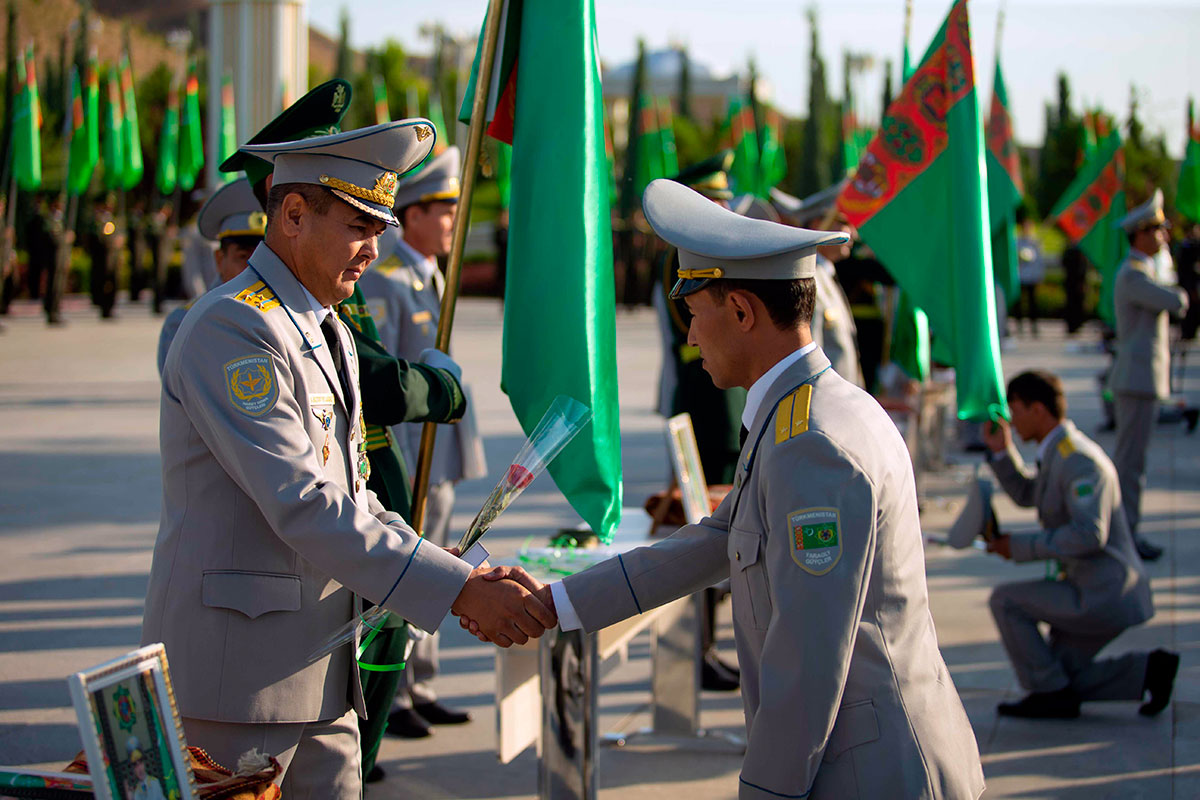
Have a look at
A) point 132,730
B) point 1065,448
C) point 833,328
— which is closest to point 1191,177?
point 833,328

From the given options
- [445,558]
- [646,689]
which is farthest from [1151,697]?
[445,558]

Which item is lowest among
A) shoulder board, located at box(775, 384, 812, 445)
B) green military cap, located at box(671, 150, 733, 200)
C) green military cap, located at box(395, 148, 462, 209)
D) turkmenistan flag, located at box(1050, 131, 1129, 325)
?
shoulder board, located at box(775, 384, 812, 445)

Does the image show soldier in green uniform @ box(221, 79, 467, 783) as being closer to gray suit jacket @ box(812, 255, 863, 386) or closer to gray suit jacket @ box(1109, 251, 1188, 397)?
gray suit jacket @ box(812, 255, 863, 386)

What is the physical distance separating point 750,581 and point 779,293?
0.53m

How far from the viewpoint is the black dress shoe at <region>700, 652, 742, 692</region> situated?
18.4 feet

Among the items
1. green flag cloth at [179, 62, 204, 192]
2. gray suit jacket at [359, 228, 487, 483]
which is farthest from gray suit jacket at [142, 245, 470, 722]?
green flag cloth at [179, 62, 204, 192]

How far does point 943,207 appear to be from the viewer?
18.3 ft

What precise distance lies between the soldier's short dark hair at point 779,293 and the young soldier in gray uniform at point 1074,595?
3.16 m

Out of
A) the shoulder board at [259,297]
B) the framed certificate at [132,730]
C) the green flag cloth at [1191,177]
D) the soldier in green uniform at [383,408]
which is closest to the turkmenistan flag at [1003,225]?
the soldier in green uniform at [383,408]

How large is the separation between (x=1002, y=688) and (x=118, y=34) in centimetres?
4735

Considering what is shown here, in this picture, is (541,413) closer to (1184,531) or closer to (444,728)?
(444,728)

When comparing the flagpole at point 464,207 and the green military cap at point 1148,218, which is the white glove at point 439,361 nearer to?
the flagpole at point 464,207

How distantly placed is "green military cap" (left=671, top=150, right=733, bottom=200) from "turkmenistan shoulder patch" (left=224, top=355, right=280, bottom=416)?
357 cm

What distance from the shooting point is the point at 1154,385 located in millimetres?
8117
